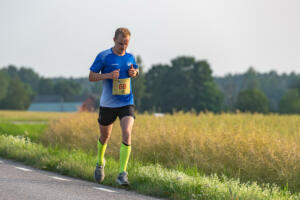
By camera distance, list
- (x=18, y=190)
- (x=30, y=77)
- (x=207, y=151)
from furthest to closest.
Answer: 1. (x=30, y=77)
2. (x=207, y=151)
3. (x=18, y=190)

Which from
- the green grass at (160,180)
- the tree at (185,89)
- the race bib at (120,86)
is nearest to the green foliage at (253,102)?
the tree at (185,89)

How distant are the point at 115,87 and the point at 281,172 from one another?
314 centimetres

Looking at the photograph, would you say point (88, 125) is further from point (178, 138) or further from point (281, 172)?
point (281, 172)

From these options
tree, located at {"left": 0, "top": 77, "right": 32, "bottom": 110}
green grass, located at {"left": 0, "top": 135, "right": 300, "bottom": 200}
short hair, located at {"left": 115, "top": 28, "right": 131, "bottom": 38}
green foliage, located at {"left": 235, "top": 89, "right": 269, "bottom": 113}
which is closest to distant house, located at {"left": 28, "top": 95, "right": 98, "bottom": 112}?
tree, located at {"left": 0, "top": 77, "right": 32, "bottom": 110}

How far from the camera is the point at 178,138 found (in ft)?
34.4

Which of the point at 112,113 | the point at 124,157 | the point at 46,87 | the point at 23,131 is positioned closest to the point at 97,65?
the point at 112,113

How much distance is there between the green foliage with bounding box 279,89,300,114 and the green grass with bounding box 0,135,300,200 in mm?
84799

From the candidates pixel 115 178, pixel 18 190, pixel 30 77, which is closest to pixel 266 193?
pixel 115 178

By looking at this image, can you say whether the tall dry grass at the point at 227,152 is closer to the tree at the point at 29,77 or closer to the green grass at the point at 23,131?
the green grass at the point at 23,131

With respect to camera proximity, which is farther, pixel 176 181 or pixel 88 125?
pixel 88 125

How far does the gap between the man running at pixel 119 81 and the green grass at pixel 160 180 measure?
1.59ft

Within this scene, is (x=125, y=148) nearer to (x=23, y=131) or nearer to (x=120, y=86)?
(x=120, y=86)

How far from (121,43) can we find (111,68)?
0.41 m

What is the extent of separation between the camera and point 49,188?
6984 mm
